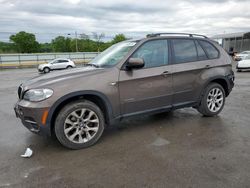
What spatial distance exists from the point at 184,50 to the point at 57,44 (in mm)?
82526

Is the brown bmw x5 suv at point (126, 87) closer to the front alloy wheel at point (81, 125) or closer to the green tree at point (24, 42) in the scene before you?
the front alloy wheel at point (81, 125)

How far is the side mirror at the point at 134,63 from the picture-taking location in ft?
12.1

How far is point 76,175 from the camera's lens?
2.82 meters

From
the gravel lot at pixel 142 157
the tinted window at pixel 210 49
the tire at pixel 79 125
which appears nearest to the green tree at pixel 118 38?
the tinted window at pixel 210 49

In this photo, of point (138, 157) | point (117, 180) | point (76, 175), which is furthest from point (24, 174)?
point (138, 157)

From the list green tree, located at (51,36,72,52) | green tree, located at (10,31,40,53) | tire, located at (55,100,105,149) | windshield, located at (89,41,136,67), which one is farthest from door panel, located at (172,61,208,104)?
green tree, located at (51,36,72,52)

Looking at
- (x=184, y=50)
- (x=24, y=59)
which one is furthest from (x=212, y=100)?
(x=24, y=59)

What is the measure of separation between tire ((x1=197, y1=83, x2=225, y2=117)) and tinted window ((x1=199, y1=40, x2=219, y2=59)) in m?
0.64

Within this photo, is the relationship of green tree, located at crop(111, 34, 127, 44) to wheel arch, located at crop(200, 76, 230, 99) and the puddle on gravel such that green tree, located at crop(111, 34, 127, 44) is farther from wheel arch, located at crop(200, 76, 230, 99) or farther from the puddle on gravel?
the puddle on gravel

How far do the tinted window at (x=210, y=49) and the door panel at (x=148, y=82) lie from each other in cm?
108

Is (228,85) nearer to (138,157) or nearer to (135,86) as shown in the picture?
(135,86)

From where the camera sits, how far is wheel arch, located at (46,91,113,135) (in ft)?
10.9

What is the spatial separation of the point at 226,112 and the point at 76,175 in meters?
4.07

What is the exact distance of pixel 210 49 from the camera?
16.1 feet
